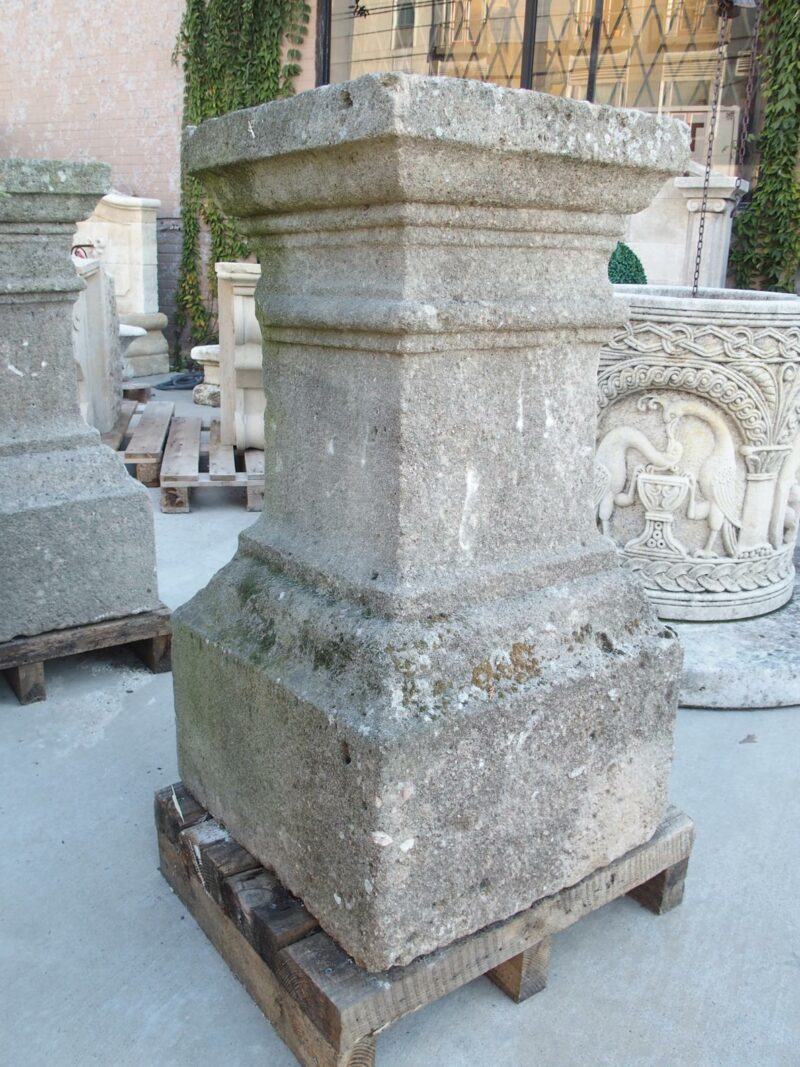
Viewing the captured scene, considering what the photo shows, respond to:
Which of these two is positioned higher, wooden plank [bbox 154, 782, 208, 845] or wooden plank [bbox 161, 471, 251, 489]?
wooden plank [bbox 161, 471, 251, 489]

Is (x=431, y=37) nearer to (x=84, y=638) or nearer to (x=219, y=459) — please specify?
(x=219, y=459)

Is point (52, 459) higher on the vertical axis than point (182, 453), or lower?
higher

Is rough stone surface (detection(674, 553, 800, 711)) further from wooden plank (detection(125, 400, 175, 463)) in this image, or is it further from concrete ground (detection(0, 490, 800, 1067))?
wooden plank (detection(125, 400, 175, 463))

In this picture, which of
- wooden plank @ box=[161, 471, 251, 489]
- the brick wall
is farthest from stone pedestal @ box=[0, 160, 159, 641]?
the brick wall

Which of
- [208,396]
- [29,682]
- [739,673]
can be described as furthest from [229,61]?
[739,673]

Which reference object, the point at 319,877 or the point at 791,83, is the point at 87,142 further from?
the point at 319,877

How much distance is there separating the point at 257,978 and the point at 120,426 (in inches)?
186

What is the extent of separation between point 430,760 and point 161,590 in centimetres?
232

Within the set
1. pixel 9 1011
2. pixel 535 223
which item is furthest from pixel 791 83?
pixel 9 1011

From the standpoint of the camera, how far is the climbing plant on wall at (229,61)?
9.08 m

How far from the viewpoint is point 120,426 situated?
5.81 meters

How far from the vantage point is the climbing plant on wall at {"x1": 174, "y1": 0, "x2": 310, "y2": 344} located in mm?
9078

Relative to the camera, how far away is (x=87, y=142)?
10227 millimetres

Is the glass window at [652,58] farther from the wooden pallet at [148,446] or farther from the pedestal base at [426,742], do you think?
the pedestal base at [426,742]
